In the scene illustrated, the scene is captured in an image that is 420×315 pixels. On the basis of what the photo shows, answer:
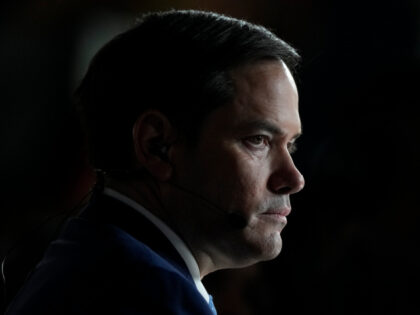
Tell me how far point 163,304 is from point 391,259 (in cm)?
161

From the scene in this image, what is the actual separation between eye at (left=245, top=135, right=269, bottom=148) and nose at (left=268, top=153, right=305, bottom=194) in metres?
0.05

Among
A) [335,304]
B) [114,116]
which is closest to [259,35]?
[114,116]

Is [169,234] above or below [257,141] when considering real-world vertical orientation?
below

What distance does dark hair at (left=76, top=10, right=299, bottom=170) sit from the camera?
3.85ft

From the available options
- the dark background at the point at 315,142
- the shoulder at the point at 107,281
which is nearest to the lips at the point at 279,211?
the shoulder at the point at 107,281

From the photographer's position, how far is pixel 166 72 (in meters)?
1.18

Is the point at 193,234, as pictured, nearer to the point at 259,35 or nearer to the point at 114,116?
the point at 114,116

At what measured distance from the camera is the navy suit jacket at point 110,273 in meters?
0.94

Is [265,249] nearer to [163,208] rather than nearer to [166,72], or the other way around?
[163,208]

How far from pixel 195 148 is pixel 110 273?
29 cm

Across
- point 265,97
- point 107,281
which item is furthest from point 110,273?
point 265,97

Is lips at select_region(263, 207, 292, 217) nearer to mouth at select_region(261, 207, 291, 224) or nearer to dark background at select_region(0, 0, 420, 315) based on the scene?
mouth at select_region(261, 207, 291, 224)

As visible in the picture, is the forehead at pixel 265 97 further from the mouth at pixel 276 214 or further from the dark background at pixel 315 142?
the dark background at pixel 315 142

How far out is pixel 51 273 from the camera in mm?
1045
